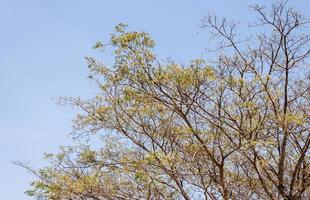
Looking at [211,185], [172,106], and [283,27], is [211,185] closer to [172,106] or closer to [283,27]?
[172,106]

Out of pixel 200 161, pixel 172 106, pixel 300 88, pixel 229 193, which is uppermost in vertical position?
pixel 300 88

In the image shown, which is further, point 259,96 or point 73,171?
point 73,171

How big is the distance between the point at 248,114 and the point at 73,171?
394 cm

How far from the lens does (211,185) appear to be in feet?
28.5

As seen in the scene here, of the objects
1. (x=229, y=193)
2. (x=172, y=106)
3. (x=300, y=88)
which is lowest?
(x=229, y=193)

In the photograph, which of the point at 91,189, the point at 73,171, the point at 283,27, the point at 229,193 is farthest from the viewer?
the point at 73,171

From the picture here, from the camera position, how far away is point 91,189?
29.4 feet

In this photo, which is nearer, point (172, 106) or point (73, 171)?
point (172, 106)

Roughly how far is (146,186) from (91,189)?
1039 millimetres

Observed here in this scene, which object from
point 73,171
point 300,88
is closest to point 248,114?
point 300,88

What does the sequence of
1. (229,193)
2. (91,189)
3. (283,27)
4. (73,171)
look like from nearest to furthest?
(283,27)
(229,193)
(91,189)
(73,171)

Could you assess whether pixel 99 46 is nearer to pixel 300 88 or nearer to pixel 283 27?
pixel 283 27

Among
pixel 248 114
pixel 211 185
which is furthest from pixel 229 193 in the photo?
pixel 248 114

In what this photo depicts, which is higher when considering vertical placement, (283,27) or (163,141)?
(283,27)
